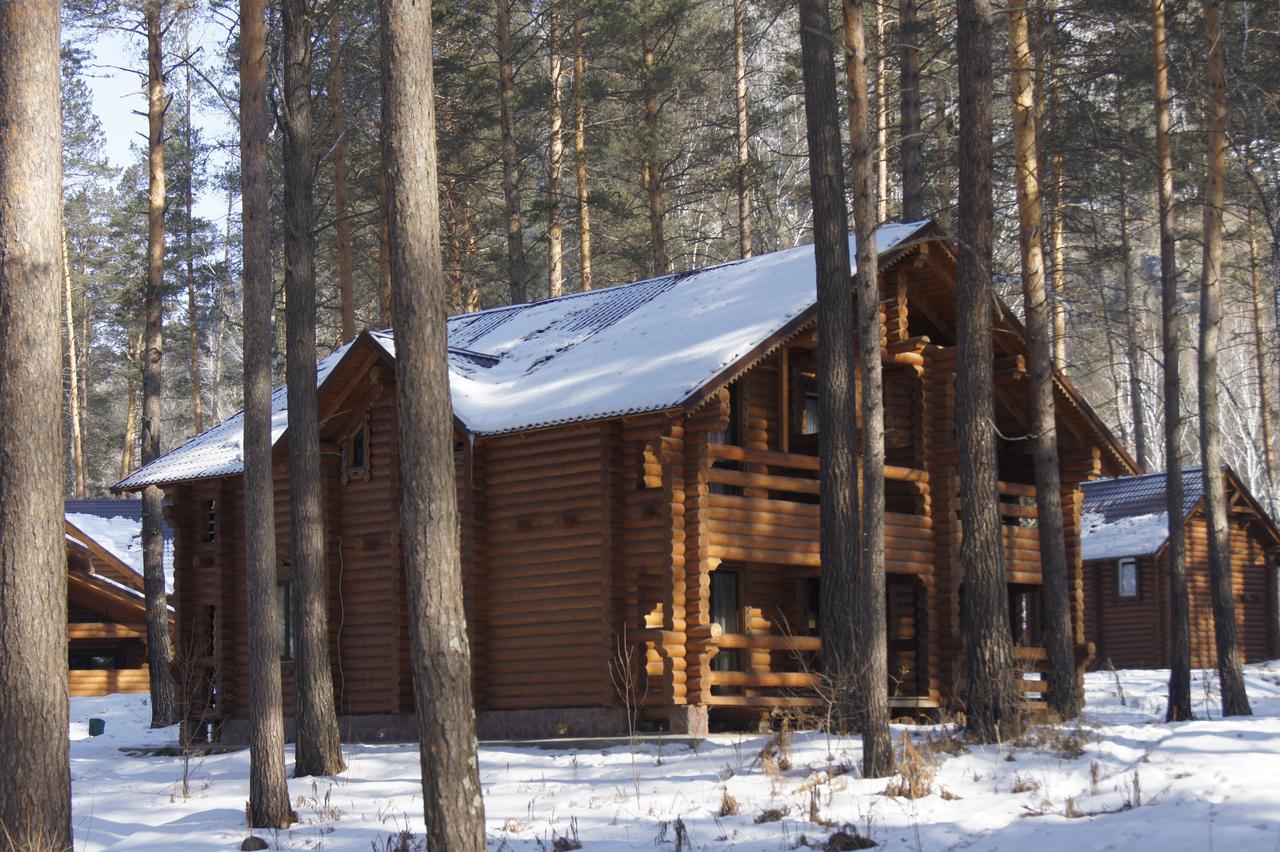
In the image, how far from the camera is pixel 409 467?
11.7m

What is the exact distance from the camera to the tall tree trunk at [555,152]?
114 ft

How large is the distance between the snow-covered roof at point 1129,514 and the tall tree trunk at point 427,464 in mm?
31522

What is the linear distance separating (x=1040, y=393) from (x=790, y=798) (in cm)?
907

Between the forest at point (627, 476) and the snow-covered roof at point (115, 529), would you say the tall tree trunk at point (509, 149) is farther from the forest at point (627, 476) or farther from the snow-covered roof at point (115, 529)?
the snow-covered roof at point (115, 529)

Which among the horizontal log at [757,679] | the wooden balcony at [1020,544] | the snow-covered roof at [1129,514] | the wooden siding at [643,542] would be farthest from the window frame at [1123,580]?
the horizontal log at [757,679]

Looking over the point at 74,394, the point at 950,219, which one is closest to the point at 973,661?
the point at 950,219

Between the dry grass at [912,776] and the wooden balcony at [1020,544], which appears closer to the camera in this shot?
the dry grass at [912,776]

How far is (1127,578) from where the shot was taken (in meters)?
41.5

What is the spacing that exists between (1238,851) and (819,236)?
29.6 feet

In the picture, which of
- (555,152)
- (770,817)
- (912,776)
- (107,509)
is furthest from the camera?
(107,509)

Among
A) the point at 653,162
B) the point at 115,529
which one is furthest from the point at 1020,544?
the point at 115,529

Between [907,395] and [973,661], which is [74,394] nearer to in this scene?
[907,395]

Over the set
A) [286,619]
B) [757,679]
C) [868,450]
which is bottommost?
[757,679]

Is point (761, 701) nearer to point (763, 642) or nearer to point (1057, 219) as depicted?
point (763, 642)
